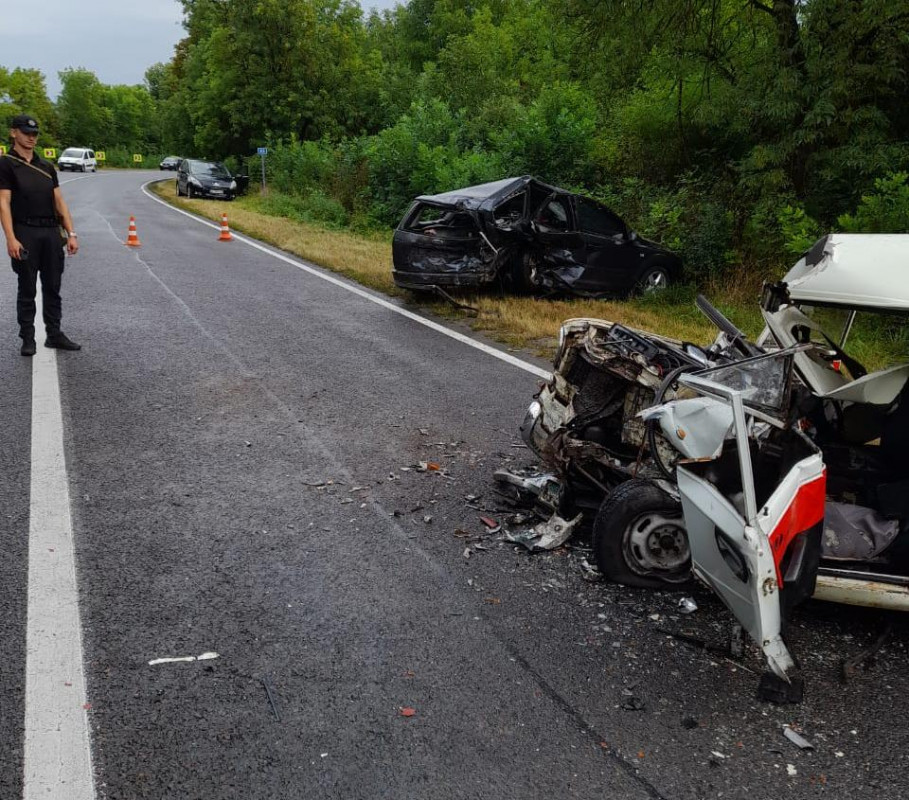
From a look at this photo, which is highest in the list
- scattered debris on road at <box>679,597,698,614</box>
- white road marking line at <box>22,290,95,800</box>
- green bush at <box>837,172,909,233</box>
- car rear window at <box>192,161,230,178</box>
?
car rear window at <box>192,161,230,178</box>

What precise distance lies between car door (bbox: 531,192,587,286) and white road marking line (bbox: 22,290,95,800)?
7.20 meters

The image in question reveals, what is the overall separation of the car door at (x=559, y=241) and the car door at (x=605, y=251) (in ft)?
0.37

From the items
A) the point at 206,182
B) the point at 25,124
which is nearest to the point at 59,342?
the point at 25,124

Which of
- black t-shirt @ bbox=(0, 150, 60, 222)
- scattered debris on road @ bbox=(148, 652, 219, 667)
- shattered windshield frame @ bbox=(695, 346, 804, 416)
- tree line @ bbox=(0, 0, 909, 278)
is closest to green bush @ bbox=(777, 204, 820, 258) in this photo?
tree line @ bbox=(0, 0, 909, 278)

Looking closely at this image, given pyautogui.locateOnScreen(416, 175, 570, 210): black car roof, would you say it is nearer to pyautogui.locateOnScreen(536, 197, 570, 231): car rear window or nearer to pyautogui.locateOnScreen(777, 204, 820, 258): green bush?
pyautogui.locateOnScreen(536, 197, 570, 231): car rear window

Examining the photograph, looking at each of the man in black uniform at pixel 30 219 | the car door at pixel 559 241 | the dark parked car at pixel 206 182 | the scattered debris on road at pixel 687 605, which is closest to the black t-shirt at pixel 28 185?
the man in black uniform at pixel 30 219

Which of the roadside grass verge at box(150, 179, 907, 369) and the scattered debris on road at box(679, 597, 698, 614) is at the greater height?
the roadside grass verge at box(150, 179, 907, 369)

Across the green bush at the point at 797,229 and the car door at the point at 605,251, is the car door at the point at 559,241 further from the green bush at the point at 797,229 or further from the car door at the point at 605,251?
the green bush at the point at 797,229

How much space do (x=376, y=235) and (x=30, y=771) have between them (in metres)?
18.3

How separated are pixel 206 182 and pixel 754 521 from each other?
3165 centimetres

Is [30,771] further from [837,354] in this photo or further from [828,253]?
[837,354]

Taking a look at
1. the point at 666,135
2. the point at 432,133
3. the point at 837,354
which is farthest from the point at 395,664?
the point at 432,133

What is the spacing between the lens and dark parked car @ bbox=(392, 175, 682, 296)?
34.7ft

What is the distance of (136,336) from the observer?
8.47 meters
